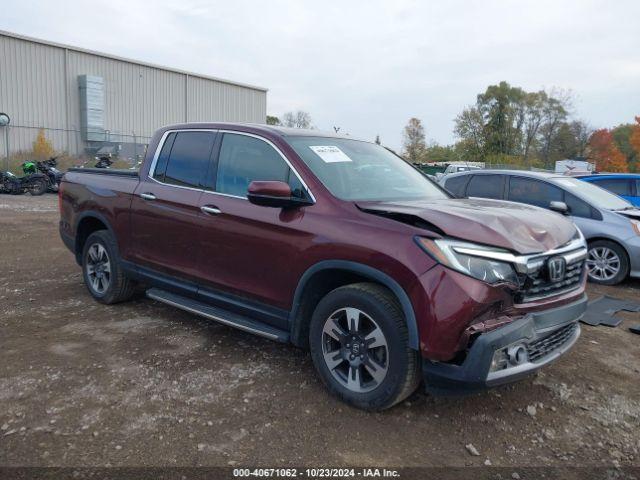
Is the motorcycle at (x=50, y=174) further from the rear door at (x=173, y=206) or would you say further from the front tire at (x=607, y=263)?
the front tire at (x=607, y=263)

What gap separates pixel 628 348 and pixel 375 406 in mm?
2693

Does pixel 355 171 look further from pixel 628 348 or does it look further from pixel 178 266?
pixel 628 348

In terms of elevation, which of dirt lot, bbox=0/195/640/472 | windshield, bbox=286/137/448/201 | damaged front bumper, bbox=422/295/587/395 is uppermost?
windshield, bbox=286/137/448/201

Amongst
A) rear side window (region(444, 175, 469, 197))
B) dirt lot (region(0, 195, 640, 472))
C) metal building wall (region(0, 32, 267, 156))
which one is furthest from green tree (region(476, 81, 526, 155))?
dirt lot (region(0, 195, 640, 472))

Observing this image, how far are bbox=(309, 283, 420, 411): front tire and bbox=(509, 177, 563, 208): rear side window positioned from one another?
16.9ft

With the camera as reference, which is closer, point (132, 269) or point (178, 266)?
point (178, 266)

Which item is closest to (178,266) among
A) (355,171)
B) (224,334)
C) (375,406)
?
(224,334)

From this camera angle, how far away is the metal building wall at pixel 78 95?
27.2 meters

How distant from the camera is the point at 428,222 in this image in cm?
318

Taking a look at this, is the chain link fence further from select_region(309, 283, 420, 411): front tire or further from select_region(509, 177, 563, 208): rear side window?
select_region(309, 283, 420, 411): front tire

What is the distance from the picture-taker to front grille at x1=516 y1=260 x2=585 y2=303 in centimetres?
314

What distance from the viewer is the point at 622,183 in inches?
396

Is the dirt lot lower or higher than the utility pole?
lower

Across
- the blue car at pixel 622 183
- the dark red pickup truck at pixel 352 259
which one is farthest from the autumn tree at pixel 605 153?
the dark red pickup truck at pixel 352 259
